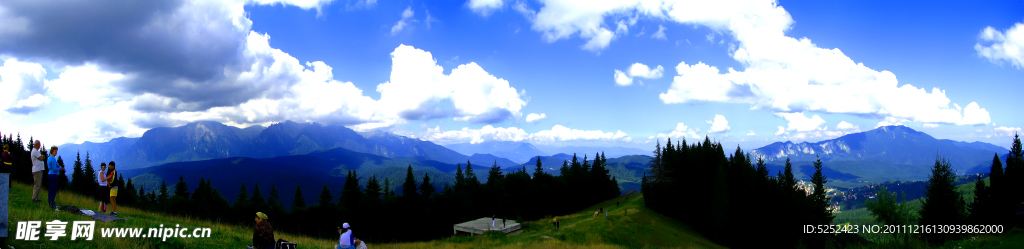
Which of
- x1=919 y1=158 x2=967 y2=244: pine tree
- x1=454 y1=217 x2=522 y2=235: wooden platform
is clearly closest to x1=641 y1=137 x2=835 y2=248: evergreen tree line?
x1=919 y1=158 x2=967 y2=244: pine tree

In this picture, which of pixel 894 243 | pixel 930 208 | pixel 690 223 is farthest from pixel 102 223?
pixel 930 208

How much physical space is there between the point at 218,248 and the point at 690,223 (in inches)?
A: 2607

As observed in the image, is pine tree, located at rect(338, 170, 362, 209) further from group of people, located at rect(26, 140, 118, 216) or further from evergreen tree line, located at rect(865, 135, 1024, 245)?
evergreen tree line, located at rect(865, 135, 1024, 245)

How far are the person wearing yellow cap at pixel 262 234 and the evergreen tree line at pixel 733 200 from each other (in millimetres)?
46857

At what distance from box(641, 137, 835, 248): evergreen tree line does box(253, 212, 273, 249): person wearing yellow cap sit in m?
46.9

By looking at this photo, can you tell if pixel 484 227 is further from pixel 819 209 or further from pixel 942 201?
pixel 942 201

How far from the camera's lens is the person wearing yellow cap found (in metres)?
11.8

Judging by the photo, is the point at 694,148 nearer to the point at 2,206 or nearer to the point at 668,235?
the point at 668,235

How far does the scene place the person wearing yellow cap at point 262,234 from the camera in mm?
11773

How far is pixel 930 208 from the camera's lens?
55125 millimetres

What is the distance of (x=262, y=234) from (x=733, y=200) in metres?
55.8

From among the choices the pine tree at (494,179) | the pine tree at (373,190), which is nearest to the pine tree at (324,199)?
the pine tree at (373,190)

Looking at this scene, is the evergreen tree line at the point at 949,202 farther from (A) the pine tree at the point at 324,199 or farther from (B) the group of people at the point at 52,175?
(A) the pine tree at the point at 324,199

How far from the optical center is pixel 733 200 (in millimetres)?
53938
